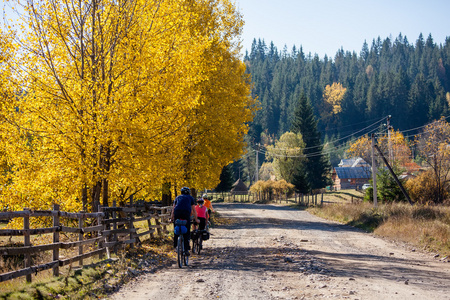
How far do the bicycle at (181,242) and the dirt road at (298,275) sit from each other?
0.27 meters

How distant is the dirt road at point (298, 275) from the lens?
8.77 metres

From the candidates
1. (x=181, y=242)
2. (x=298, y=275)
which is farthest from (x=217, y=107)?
(x=298, y=275)

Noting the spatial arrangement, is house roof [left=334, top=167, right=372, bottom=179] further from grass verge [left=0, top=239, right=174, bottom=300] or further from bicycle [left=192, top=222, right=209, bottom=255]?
grass verge [left=0, top=239, right=174, bottom=300]

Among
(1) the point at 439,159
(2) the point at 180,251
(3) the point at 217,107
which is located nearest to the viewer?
(2) the point at 180,251

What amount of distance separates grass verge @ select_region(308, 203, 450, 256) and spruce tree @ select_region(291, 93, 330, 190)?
156 feet

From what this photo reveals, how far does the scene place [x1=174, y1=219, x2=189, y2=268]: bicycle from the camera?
492 inches

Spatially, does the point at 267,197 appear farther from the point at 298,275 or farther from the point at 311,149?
the point at 298,275

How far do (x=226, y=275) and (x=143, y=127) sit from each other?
4.83m

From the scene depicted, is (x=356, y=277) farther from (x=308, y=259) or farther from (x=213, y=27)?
(x=213, y=27)

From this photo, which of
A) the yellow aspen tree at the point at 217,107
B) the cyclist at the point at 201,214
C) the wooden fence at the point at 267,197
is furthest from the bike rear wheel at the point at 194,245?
the wooden fence at the point at 267,197

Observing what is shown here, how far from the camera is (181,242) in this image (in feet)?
41.7

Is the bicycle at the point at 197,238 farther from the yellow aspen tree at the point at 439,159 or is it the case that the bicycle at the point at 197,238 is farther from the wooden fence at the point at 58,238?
the yellow aspen tree at the point at 439,159

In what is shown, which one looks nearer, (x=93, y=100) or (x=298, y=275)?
(x=298, y=275)

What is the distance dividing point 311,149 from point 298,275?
77.7 metres
